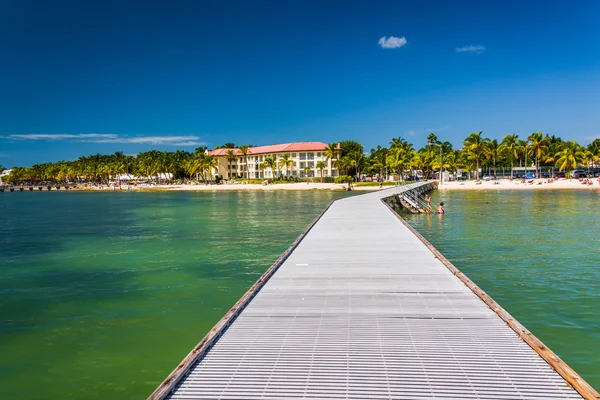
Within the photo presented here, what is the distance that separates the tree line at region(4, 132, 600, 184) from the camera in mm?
98750

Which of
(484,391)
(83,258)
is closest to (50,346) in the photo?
(484,391)

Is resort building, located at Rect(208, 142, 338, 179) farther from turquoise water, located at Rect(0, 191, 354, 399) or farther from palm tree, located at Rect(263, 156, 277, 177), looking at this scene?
turquoise water, located at Rect(0, 191, 354, 399)

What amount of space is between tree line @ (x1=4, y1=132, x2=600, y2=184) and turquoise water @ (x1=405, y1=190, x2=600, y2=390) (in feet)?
201

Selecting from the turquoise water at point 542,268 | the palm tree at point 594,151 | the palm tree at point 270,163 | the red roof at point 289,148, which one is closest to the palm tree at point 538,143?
the palm tree at point 594,151

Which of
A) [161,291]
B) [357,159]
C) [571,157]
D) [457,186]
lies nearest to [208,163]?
[357,159]

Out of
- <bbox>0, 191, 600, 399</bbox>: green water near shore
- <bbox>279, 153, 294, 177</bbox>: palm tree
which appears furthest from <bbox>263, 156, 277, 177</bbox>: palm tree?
<bbox>0, 191, 600, 399</bbox>: green water near shore

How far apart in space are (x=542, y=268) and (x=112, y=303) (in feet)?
47.2

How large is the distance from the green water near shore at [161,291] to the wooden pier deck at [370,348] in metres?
2.24

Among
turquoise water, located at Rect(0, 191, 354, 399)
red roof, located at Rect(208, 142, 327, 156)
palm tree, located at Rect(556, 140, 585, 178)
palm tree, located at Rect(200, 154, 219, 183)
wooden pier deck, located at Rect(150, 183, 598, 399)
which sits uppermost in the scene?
red roof, located at Rect(208, 142, 327, 156)

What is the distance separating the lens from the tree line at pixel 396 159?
98750 millimetres

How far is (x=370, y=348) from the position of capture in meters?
6.42

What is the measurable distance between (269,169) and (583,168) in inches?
3379

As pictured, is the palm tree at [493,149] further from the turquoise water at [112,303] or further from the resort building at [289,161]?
the turquoise water at [112,303]

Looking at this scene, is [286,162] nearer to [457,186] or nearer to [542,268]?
[457,186]
